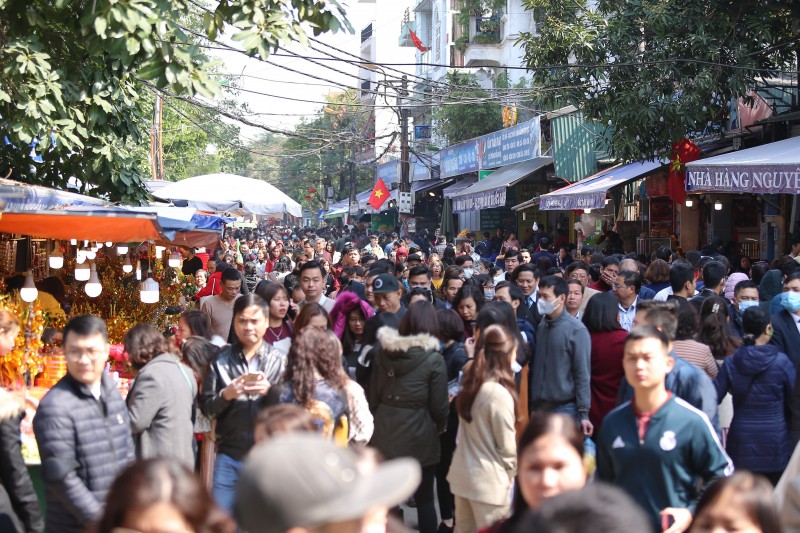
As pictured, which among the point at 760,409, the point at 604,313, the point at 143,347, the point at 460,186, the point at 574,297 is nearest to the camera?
the point at 143,347

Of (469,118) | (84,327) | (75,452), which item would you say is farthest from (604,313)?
(469,118)

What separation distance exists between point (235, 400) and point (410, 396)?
132 cm

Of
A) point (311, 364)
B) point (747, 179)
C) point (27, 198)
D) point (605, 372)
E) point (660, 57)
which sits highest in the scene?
point (660, 57)

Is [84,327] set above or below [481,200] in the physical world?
below

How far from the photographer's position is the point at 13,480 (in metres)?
4.76

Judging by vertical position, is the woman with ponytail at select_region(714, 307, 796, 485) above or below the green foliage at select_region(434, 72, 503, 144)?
below

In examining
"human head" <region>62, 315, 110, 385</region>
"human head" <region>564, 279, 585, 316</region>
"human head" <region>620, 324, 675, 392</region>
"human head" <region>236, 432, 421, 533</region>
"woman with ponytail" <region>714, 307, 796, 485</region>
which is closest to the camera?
"human head" <region>236, 432, 421, 533</region>

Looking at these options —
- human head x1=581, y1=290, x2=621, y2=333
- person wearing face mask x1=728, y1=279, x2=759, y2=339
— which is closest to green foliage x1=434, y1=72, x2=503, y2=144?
person wearing face mask x1=728, y1=279, x2=759, y2=339

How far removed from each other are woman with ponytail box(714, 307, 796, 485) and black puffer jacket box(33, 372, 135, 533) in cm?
381

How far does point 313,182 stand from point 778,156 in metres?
51.9

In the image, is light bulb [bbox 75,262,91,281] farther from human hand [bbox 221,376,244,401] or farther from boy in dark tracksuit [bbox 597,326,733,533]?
boy in dark tracksuit [bbox 597,326,733,533]

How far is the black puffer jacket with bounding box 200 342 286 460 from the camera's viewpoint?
18.2 feet

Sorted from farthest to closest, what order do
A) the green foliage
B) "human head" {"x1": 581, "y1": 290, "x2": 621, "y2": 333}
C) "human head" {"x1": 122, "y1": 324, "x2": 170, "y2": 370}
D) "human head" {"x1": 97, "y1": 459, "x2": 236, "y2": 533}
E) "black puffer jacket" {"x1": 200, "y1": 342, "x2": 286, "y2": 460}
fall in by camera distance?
the green foliage → "human head" {"x1": 581, "y1": 290, "x2": 621, "y2": 333} → "human head" {"x1": 122, "y1": 324, "x2": 170, "y2": 370} → "black puffer jacket" {"x1": 200, "y1": 342, "x2": 286, "y2": 460} → "human head" {"x1": 97, "y1": 459, "x2": 236, "y2": 533}

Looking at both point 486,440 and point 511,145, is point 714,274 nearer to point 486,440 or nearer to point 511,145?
point 486,440
